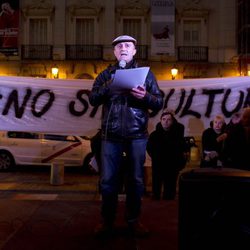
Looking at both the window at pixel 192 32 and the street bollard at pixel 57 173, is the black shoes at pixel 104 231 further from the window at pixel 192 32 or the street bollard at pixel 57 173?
the window at pixel 192 32

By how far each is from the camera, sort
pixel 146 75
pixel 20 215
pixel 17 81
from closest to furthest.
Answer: pixel 146 75 < pixel 20 215 < pixel 17 81

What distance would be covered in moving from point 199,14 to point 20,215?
28.9 meters

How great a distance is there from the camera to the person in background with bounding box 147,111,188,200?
888 cm

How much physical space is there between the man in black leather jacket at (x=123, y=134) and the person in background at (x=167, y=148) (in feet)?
12.3

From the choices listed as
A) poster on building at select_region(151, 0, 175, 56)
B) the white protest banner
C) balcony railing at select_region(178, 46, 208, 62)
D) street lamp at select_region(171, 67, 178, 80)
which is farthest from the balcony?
the white protest banner

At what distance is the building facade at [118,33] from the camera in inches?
1273

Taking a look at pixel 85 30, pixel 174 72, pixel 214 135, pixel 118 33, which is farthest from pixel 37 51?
pixel 214 135

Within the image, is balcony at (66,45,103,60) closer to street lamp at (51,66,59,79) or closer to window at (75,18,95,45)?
window at (75,18,95,45)

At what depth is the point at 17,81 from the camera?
31.6ft

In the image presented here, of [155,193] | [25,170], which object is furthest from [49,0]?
[155,193]

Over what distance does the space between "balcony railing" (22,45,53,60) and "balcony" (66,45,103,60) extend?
1.22m

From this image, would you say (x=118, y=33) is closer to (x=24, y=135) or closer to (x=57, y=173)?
(x=24, y=135)

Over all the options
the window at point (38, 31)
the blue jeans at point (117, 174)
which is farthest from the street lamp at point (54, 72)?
→ the blue jeans at point (117, 174)

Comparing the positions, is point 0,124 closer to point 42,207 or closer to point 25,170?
point 42,207
